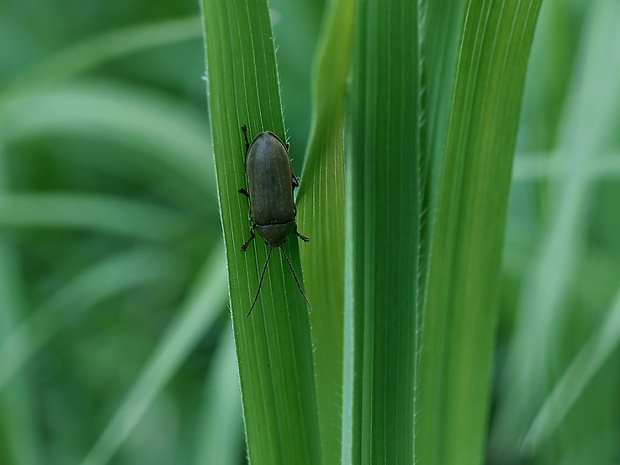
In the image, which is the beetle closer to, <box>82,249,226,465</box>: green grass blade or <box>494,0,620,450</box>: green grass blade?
<box>82,249,226,465</box>: green grass blade

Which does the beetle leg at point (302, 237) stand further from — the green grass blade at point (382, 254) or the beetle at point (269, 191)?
the green grass blade at point (382, 254)

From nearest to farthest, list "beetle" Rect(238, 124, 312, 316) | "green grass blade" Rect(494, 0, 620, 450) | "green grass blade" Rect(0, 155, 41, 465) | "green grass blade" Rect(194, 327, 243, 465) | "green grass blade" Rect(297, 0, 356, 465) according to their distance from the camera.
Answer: "green grass blade" Rect(297, 0, 356, 465) → "beetle" Rect(238, 124, 312, 316) → "green grass blade" Rect(194, 327, 243, 465) → "green grass blade" Rect(494, 0, 620, 450) → "green grass blade" Rect(0, 155, 41, 465)

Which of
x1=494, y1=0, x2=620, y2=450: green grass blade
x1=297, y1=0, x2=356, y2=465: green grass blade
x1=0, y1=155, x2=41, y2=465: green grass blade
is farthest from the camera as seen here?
x1=0, y1=155, x2=41, y2=465: green grass blade

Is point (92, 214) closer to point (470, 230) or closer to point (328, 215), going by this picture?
point (328, 215)

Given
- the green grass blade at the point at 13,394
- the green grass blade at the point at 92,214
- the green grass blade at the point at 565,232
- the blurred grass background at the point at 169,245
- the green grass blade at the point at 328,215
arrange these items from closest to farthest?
1. the green grass blade at the point at 328,215
2. the green grass blade at the point at 565,232
3. the blurred grass background at the point at 169,245
4. the green grass blade at the point at 13,394
5. the green grass blade at the point at 92,214

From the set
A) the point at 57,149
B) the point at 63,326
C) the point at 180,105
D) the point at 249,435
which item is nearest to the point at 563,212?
the point at 249,435

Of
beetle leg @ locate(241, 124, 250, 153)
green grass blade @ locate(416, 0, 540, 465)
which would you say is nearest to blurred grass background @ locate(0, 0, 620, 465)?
green grass blade @ locate(416, 0, 540, 465)

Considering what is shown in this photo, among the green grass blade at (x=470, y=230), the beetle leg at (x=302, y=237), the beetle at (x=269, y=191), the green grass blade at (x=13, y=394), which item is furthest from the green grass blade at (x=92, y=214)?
the green grass blade at (x=470, y=230)

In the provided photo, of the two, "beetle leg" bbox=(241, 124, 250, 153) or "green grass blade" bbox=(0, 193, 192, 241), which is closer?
"beetle leg" bbox=(241, 124, 250, 153)

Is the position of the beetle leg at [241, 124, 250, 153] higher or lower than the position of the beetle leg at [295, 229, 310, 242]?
higher
